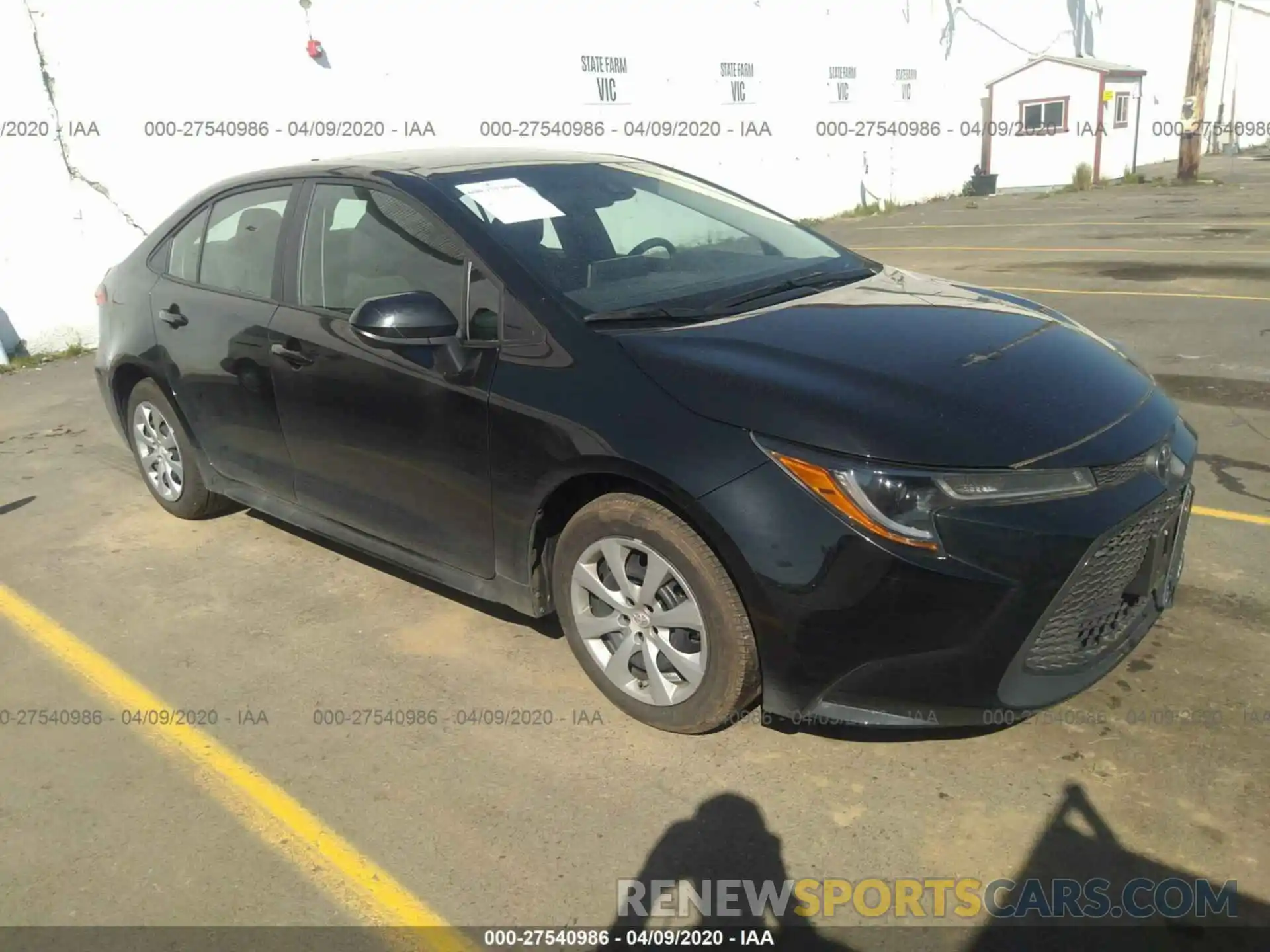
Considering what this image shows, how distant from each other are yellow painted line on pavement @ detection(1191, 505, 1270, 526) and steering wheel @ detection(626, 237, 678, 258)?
2.44 meters

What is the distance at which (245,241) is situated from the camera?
4.24 meters

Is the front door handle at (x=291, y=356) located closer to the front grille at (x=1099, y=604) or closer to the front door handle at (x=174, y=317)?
the front door handle at (x=174, y=317)

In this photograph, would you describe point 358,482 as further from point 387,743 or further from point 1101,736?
point 1101,736

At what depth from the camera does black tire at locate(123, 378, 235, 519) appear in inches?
187

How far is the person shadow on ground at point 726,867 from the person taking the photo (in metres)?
2.38

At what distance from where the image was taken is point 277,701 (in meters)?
3.44

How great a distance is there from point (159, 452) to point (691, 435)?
3.39 metres

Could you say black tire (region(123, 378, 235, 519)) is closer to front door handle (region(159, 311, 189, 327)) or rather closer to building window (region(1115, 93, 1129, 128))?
front door handle (region(159, 311, 189, 327))

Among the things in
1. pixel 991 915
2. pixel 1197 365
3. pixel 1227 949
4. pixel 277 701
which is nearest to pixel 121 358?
pixel 277 701

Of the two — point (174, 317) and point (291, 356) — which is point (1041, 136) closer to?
point (174, 317)

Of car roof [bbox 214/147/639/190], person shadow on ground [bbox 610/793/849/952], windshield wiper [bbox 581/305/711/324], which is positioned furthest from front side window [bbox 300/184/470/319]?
person shadow on ground [bbox 610/793/849/952]

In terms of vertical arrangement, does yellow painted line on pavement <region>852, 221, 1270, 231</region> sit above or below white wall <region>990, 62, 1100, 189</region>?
below

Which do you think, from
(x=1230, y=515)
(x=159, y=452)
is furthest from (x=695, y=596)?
(x=159, y=452)

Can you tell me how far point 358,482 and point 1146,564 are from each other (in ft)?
8.40
